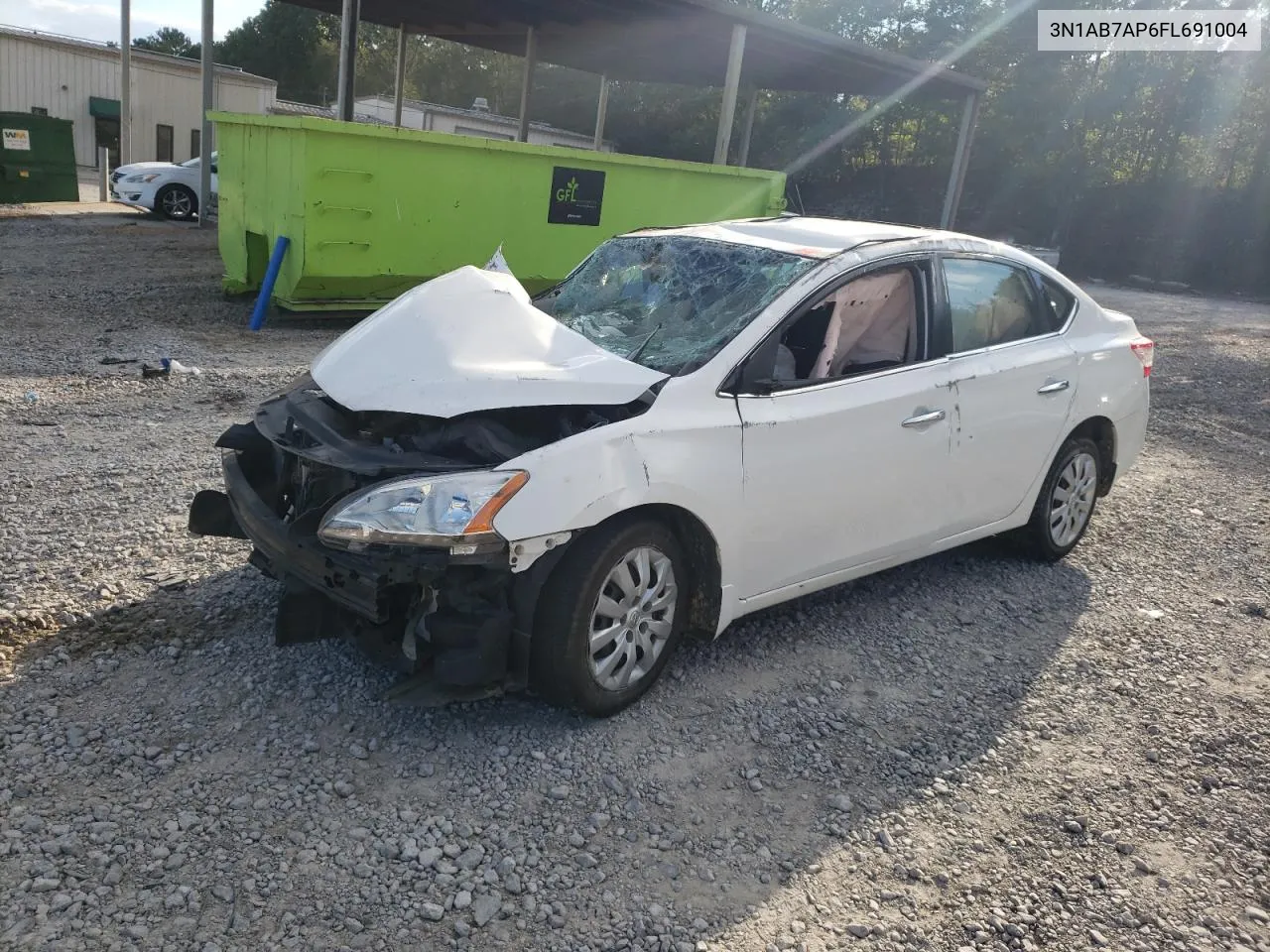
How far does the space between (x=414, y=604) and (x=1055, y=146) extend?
30.5 m

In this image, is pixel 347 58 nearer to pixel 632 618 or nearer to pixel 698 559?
pixel 698 559

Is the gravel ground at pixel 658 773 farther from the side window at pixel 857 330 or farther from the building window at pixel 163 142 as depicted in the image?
the building window at pixel 163 142

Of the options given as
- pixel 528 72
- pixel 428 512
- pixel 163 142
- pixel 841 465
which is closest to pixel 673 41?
pixel 528 72

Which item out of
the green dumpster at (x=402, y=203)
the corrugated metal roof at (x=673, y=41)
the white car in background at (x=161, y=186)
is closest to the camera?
the green dumpster at (x=402, y=203)

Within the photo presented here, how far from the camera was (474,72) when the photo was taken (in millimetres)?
57406

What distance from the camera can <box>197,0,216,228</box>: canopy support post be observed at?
53.3 feet

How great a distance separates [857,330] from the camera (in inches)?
165

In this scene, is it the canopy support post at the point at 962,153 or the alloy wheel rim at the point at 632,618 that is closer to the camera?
the alloy wheel rim at the point at 632,618

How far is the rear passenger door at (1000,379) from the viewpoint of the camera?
446 centimetres

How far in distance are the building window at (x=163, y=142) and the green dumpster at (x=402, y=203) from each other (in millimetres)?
26798

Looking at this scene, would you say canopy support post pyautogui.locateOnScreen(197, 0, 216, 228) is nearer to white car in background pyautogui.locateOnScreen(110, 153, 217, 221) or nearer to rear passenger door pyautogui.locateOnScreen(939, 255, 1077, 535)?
white car in background pyautogui.locateOnScreen(110, 153, 217, 221)

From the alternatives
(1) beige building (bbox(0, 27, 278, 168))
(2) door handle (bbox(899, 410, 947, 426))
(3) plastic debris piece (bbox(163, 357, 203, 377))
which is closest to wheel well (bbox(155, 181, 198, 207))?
(1) beige building (bbox(0, 27, 278, 168))

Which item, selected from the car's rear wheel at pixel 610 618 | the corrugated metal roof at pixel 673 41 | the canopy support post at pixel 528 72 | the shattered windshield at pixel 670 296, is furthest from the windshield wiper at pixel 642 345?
the canopy support post at pixel 528 72

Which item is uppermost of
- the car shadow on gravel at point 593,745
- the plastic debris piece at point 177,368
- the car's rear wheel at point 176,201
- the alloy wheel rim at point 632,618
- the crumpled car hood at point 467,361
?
the crumpled car hood at point 467,361
